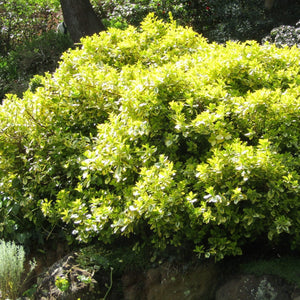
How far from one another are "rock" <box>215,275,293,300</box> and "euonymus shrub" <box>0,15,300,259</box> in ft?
0.96

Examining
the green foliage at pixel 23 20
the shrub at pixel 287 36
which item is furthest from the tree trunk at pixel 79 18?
the shrub at pixel 287 36

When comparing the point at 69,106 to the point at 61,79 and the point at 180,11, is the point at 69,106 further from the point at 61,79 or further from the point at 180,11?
the point at 180,11

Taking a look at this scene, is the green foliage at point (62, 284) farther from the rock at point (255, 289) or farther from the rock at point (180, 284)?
the rock at point (255, 289)

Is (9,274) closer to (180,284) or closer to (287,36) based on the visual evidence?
(180,284)

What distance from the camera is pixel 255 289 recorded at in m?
3.27

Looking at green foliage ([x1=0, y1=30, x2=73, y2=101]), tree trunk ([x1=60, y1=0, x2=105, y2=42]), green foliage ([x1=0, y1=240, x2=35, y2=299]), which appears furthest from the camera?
green foliage ([x1=0, y1=30, x2=73, y2=101])

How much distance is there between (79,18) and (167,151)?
5954 mm

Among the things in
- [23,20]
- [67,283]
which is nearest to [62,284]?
[67,283]

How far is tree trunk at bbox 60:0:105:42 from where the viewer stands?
28.2 ft

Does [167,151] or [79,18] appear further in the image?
[79,18]

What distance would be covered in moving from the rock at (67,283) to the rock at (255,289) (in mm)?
1092

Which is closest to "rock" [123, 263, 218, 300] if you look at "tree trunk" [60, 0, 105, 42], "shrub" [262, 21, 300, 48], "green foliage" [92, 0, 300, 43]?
"shrub" [262, 21, 300, 48]

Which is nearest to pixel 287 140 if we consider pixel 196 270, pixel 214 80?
pixel 214 80

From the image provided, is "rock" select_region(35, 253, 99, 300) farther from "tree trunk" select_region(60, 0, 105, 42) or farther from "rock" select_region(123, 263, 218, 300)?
"tree trunk" select_region(60, 0, 105, 42)
